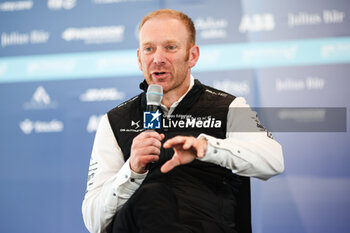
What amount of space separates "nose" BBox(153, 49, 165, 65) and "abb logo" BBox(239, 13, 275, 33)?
55.0 inches

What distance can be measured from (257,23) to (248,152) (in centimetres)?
182

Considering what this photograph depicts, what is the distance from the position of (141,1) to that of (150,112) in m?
2.07

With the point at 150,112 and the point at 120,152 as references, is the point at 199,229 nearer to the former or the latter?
the point at 150,112

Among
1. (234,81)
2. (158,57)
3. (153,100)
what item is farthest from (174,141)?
(234,81)

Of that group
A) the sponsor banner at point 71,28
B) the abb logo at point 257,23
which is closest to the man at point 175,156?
the abb logo at point 257,23

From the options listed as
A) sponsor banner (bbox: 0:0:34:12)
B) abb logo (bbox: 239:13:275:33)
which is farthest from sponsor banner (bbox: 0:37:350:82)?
sponsor banner (bbox: 0:0:34:12)

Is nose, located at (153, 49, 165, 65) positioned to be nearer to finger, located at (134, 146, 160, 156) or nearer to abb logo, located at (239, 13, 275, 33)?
finger, located at (134, 146, 160, 156)

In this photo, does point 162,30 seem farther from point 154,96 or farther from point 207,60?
point 207,60

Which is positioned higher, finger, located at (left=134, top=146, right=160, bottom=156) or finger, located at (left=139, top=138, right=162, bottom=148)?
finger, located at (left=139, top=138, right=162, bottom=148)

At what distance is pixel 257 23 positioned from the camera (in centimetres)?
321

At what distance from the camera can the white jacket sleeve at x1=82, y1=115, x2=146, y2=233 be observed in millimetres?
1709

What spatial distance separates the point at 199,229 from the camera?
1.56 meters

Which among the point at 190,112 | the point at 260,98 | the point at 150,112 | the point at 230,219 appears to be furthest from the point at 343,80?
the point at 150,112

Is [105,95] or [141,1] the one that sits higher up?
[141,1]
